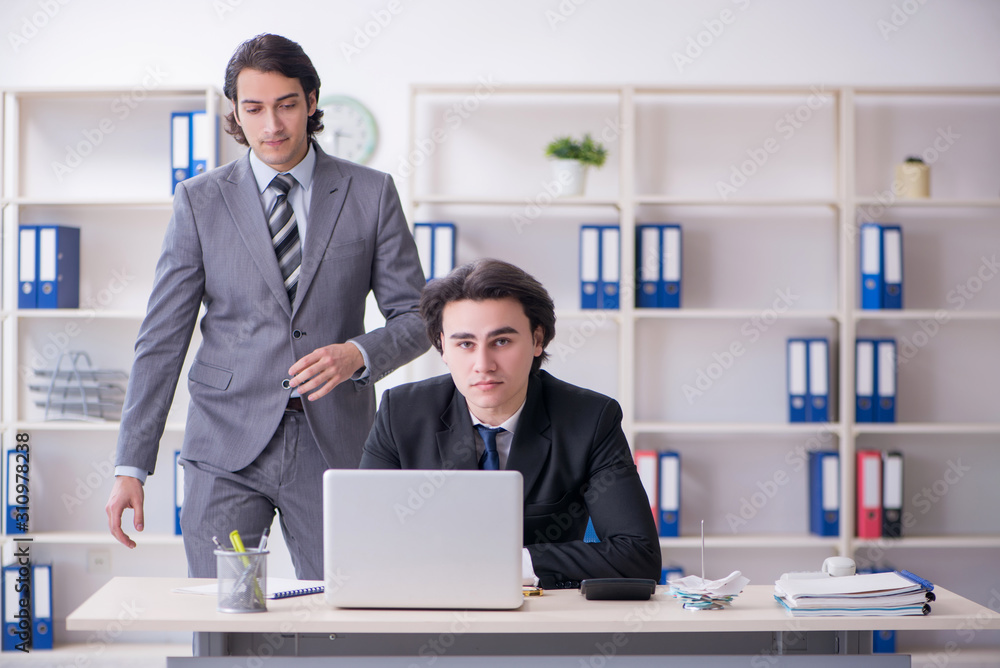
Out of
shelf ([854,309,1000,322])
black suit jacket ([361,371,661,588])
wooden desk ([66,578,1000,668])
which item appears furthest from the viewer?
shelf ([854,309,1000,322])

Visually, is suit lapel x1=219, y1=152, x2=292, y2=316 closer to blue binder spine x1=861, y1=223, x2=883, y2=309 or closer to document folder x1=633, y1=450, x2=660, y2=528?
document folder x1=633, y1=450, x2=660, y2=528

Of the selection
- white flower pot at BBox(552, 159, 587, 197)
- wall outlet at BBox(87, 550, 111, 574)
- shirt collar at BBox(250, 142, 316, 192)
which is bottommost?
wall outlet at BBox(87, 550, 111, 574)

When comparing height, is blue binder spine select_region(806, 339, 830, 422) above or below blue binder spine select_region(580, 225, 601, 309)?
below

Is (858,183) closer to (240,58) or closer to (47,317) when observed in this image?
(240,58)

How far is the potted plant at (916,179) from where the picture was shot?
3.48 metres

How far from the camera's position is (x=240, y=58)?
1.92 meters

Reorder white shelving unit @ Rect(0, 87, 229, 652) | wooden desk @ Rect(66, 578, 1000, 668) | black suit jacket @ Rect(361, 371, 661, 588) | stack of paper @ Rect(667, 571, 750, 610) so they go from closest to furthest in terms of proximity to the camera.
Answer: wooden desk @ Rect(66, 578, 1000, 668) < stack of paper @ Rect(667, 571, 750, 610) < black suit jacket @ Rect(361, 371, 661, 588) < white shelving unit @ Rect(0, 87, 229, 652)

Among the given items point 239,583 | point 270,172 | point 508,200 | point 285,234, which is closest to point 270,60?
point 270,172

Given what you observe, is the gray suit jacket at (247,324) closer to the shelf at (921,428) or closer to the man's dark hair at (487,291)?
the man's dark hair at (487,291)

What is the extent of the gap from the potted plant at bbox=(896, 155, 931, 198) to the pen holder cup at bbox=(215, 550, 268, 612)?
3.03 meters

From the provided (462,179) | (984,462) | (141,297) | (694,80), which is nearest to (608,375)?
(462,179)

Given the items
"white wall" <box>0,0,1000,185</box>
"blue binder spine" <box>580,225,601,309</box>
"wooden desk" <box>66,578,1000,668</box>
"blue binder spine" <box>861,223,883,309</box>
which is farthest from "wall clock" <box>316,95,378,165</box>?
"wooden desk" <box>66,578,1000,668</box>

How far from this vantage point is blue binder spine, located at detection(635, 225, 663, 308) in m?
3.43

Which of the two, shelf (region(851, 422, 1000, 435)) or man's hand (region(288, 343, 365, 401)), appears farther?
shelf (region(851, 422, 1000, 435))
